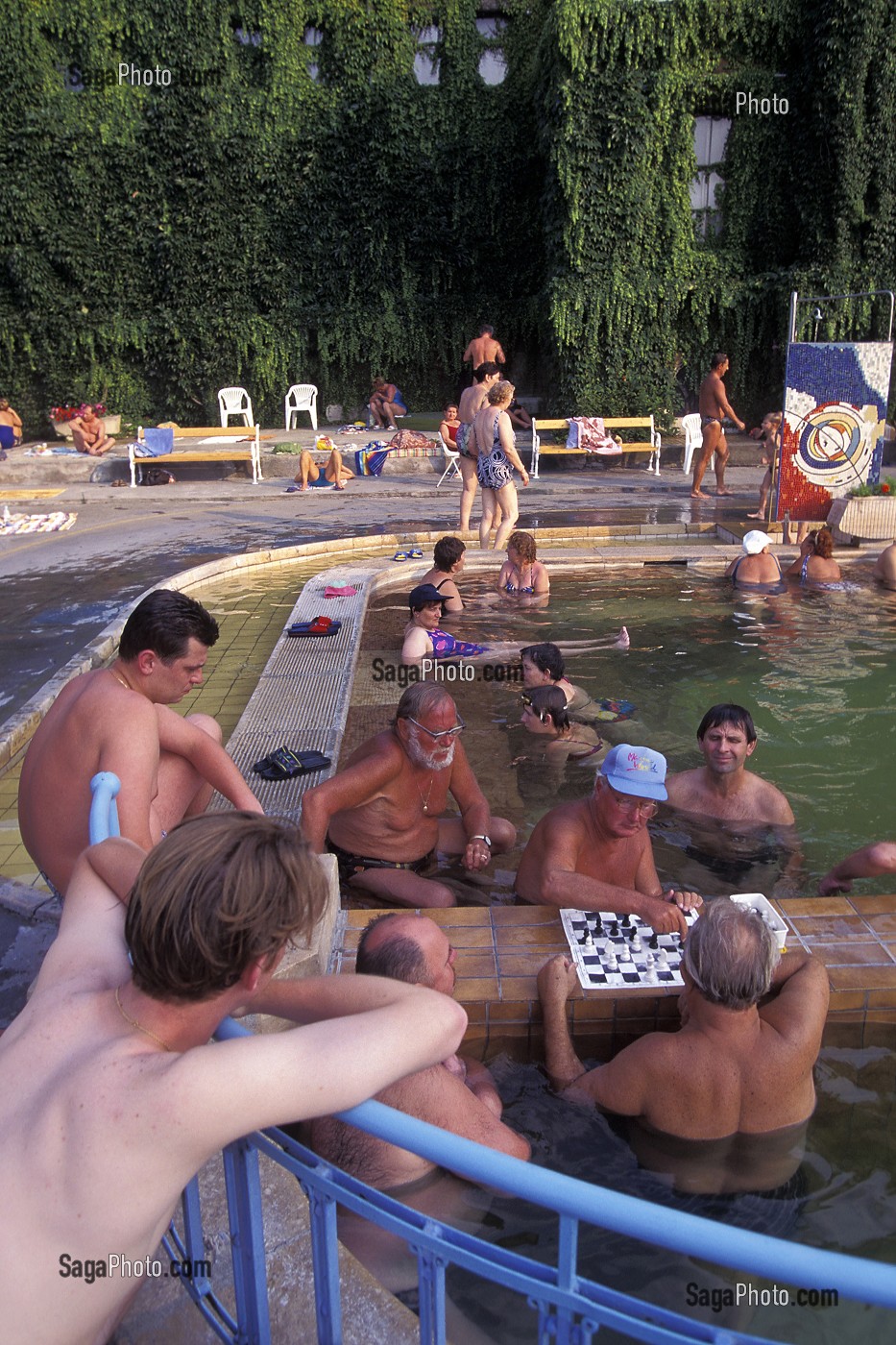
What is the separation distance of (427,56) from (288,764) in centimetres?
1914

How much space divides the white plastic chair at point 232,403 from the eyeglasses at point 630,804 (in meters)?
16.5

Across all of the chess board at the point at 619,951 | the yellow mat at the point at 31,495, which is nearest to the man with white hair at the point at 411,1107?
the chess board at the point at 619,951

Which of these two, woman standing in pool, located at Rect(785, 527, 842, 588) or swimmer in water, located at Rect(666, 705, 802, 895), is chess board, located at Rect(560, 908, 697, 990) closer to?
swimmer in water, located at Rect(666, 705, 802, 895)

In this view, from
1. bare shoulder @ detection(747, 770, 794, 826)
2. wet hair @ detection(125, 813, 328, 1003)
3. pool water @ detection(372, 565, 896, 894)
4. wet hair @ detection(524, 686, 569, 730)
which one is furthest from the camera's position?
wet hair @ detection(524, 686, 569, 730)

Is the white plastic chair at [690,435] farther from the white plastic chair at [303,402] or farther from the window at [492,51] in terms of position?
the window at [492,51]

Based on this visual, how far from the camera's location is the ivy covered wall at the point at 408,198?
699 inches

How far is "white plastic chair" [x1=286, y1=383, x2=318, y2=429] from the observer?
20250 mm

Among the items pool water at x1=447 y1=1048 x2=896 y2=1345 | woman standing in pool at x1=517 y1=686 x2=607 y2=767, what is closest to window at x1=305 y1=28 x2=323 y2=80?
woman standing in pool at x1=517 y1=686 x2=607 y2=767

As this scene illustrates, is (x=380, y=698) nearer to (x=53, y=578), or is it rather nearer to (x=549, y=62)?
(x=53, y=578)

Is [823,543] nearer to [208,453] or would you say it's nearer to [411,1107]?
[411,1107]

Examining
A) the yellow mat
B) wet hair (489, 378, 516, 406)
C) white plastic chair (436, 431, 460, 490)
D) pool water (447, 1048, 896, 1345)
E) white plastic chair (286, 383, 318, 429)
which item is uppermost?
white plastic chair (286, 383, 318, 429)

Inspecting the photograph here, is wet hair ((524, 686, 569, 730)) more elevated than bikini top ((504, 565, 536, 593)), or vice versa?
bikini top ((504, 565, 536, 593))

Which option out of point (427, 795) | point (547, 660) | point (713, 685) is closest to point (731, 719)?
point (427, 795)

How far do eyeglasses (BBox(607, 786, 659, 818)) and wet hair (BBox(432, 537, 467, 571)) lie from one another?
462 cm
